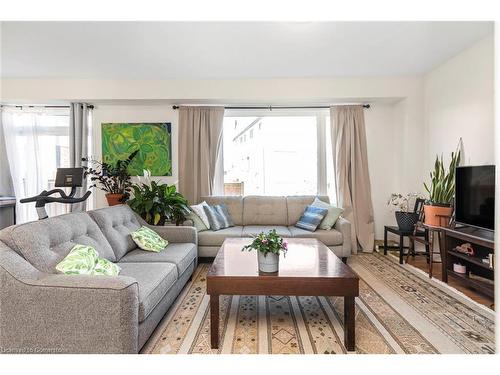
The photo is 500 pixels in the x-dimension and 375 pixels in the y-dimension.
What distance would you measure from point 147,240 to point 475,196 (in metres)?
3.25

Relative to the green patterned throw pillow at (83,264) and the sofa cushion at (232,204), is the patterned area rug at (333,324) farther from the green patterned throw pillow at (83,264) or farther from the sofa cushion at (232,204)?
the sofa cushion at (232,204)

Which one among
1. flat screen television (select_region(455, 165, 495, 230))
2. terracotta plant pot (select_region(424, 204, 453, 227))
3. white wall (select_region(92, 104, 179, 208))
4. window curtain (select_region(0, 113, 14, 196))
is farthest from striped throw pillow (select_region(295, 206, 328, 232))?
window curtain (select_region(0, 113, 14, 196))

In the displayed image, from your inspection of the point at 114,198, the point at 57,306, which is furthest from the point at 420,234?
the point at 114,198

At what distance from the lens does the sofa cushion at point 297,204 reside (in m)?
3.84

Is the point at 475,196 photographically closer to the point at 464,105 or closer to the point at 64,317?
the point at 464,105

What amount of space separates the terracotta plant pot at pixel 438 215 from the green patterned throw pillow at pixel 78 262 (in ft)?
10.8

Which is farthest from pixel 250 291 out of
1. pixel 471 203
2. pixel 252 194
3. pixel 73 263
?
pixel 252 194

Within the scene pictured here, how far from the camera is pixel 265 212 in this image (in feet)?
12.7

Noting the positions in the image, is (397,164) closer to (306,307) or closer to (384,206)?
(384,206)

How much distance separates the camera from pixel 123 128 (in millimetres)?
4121

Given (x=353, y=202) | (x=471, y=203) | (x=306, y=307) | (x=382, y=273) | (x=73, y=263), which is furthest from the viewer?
(x=353, y=202)

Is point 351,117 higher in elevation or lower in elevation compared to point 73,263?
higher

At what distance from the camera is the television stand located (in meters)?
2.25
